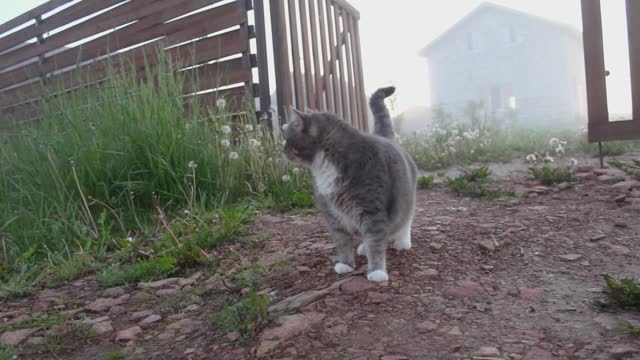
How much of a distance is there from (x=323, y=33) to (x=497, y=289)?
3718 mm

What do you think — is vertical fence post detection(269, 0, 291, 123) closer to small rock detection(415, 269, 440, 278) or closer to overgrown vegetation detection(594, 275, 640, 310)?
small rock detection(415, 269, 440, 278)

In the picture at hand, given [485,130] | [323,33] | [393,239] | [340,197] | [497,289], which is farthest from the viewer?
[485,130]

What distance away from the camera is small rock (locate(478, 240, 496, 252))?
7.19ft

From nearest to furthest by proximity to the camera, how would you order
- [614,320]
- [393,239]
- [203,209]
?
[614,320], [393,239], [203,209]

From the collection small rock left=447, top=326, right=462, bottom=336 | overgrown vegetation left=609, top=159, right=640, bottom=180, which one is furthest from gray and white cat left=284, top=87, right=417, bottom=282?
overgrown vegetation left=609, top=159, right=640, bottom=180

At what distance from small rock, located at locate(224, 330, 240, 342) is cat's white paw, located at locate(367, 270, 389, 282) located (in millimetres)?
543

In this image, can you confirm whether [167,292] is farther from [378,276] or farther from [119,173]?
[119,173]

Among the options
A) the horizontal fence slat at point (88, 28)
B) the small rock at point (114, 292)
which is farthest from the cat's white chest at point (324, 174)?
the horizontal fence slat at point (88, 28)

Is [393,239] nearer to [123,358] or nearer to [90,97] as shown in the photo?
[123,358]

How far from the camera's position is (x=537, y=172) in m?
3.52

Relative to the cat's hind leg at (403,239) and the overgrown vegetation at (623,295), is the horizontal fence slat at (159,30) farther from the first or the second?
the overgrown vegetation at (623,295)

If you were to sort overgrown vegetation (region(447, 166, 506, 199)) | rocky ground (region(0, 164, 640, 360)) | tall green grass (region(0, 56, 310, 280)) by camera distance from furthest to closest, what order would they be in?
overgrown vegetation (region(447, 166, 506, 199)) → tall green grass (region(0, 56, 310, 280)) → rocky ground (region(0, 164, 640, 360))

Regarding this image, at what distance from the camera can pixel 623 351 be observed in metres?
1.33

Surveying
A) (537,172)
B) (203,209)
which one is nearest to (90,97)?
(203,209)
